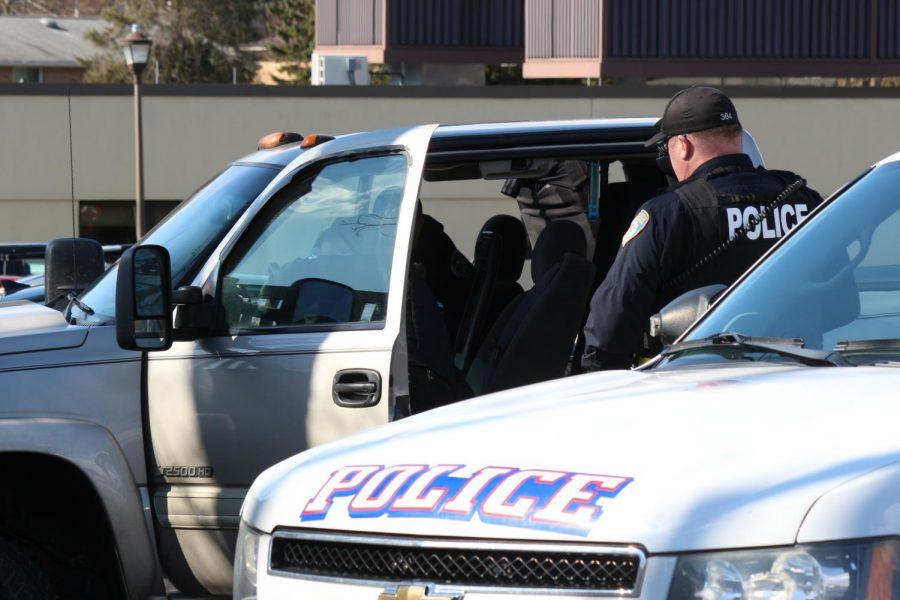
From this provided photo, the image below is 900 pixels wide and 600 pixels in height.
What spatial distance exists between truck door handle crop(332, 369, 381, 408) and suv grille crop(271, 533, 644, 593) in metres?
1.77

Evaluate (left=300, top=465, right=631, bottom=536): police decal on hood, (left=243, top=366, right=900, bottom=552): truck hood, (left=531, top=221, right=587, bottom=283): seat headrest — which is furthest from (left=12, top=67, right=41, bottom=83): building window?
(left=300, top=465, right=631, bottom=536): police decal on hood

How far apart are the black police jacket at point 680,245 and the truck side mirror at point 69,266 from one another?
6.89 ft

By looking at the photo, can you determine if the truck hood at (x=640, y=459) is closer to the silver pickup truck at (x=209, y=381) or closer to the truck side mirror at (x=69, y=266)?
the silver pickup truck at (x=209, y=381)

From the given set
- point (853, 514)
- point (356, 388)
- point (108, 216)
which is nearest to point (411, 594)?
point (853, 514)

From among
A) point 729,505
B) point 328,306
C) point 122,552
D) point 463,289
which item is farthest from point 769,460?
point 463,289

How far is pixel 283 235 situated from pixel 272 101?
2068 centimetres

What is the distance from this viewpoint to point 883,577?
6.49 feet

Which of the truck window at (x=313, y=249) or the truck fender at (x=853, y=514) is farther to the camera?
the truck window at (x=313, y=249)

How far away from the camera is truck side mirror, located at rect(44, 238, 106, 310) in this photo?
5.40m

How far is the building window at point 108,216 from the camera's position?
2545 cm

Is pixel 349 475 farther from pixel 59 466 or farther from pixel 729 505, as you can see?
pixel 59 466

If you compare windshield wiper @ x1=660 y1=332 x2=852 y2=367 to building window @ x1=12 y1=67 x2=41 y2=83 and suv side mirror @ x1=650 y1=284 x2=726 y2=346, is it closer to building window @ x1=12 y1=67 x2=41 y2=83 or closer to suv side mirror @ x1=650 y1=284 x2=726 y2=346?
suv side mirror @ x1=650 y1=284 x2=726 y2=346

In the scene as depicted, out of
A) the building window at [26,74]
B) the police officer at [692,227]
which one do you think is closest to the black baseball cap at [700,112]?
the police officer at [692,227]

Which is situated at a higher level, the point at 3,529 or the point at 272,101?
the point at 272,101
